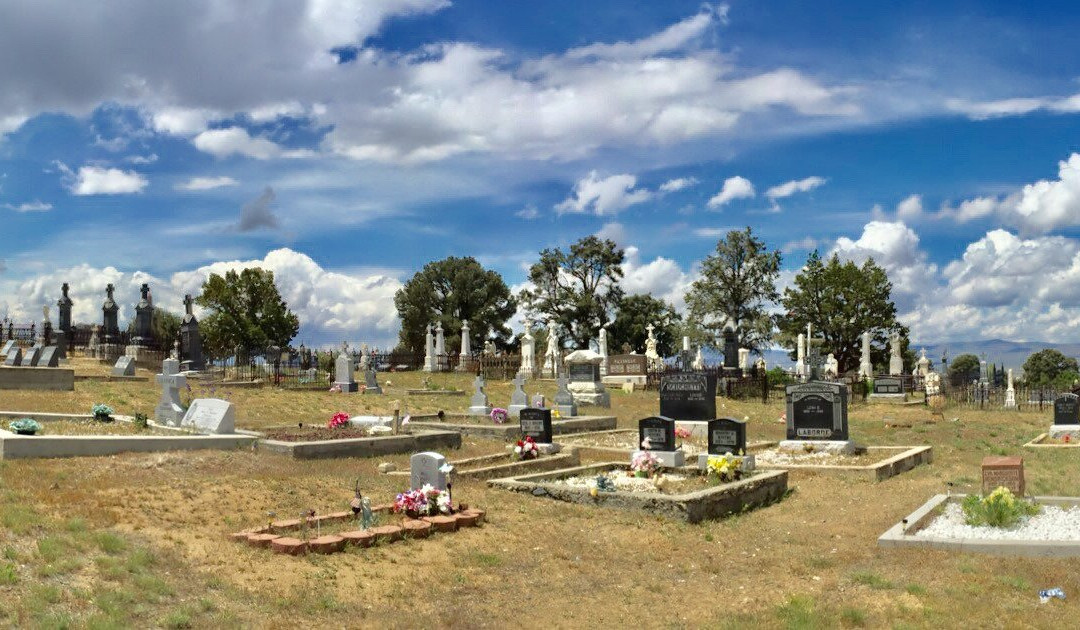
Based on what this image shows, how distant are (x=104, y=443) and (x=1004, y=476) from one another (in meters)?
12.7

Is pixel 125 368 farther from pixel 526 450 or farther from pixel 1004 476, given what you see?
pixel 1004 476

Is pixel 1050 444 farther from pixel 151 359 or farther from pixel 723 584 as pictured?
pixel 151 359

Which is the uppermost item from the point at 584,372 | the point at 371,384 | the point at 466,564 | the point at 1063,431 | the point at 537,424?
the point at 584,372

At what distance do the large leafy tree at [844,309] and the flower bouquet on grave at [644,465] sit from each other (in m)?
46.9

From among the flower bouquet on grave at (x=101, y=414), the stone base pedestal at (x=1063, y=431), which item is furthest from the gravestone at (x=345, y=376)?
the stone base pedestal at (x=1063, y=431)

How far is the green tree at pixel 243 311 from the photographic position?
56.0 m

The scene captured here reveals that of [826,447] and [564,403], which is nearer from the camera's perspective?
[826,447]

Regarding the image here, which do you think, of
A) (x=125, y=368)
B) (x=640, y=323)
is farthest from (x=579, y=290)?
(x=125, y=368)

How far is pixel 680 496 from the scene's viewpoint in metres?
12.0

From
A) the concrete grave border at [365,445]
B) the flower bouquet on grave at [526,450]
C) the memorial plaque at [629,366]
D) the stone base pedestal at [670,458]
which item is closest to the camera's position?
the concrete grave border at [365,445]

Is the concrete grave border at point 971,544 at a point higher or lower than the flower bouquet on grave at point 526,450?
lower

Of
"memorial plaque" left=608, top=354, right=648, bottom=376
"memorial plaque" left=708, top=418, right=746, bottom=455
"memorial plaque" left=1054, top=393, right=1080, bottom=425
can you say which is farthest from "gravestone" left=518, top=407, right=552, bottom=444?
"memorial plaque" left=608, top=354, right=648, bottom=376

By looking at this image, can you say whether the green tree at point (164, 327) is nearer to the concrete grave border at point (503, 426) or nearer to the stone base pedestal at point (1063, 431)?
the concrete grave border at point (503, 426)

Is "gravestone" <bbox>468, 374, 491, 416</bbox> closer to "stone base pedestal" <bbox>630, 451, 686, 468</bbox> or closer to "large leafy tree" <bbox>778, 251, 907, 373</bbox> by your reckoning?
"stone base pedestal" <bbox>630, 451, 686, 468</bbox>
